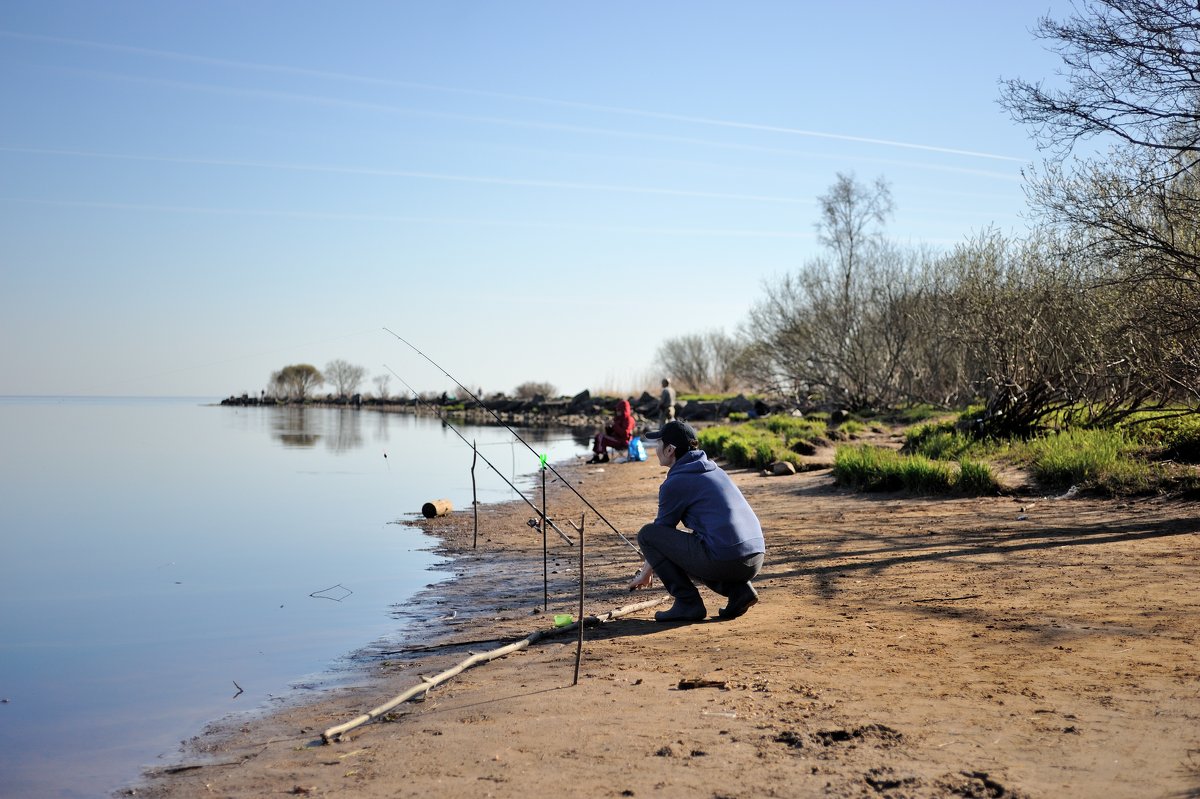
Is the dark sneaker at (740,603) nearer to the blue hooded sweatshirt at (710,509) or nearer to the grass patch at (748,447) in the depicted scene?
the blue hooded sweatshirt at (710,509)

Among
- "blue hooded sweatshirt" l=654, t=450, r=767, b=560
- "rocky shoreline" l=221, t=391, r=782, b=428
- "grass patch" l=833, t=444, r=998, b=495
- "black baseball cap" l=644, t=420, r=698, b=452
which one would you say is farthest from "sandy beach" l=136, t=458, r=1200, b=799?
"rocky shoreline" l=221, t=391, r=782, b=428

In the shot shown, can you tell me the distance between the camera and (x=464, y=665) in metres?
6.32

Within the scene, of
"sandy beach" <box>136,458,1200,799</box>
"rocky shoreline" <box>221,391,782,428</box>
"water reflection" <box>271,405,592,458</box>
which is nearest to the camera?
"sandy beach" <box>136,458,1200,799</box>

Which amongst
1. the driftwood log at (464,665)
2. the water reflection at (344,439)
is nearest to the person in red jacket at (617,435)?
the water reflection at (344,439)

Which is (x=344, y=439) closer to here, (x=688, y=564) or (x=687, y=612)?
(x=687, y=612)

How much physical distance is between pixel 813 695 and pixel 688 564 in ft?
6.24

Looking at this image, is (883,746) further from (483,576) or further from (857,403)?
(857,403)

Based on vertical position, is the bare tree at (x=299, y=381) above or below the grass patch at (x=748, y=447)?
above

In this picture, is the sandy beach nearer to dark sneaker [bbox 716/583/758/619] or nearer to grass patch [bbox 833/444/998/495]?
dark sneaker [bbox 716/583/758/619]

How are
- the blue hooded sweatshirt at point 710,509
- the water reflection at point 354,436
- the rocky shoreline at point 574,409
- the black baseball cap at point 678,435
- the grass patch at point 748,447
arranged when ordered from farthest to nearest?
1. the rocky shoreline at point 574,409
2. the water reflection at point 354,436
3. the grass patch at point 748,447
4. the black baseball cap at point 678,435
5. the blue hooded sweatshirt at point 710,509

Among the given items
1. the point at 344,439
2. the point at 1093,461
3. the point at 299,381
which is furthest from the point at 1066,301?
the point at 299,381

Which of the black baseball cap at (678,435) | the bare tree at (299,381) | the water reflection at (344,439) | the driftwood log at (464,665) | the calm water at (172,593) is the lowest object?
the calm water at (172,593)

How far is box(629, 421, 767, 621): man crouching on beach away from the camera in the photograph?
23.0ft

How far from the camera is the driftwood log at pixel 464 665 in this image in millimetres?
5297
